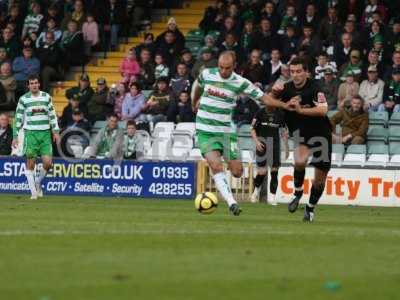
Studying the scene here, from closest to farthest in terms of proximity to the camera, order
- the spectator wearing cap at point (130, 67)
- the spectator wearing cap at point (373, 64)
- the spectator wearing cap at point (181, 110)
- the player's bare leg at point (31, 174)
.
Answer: the player's bare leg at point (31, 174), the spectator wearing cap at point (373, 64), the spectator wearing cap at point (181, 110), the spectator wearing cap at point (130, 67)

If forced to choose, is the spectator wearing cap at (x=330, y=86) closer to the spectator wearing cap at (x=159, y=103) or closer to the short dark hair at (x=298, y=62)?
the spectator wearing cap at (x=159, y=103)

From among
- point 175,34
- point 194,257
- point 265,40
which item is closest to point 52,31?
point 175,34

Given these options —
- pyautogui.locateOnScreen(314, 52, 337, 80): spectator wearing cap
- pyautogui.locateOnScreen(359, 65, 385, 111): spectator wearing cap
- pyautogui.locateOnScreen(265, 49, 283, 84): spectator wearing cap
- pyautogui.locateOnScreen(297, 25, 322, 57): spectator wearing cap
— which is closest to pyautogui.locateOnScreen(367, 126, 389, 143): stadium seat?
pyautogui.locateOnScreen(359, 65, 385, 111): spectator wearing cap

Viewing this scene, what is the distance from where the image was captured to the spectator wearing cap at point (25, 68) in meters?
31.8

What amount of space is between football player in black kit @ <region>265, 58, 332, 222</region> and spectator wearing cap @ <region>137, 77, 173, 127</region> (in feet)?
37.2

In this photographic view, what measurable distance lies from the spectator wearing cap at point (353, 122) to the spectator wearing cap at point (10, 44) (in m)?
9.74

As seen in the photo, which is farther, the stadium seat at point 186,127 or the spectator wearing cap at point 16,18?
the spectator wearing cap at point 16,18

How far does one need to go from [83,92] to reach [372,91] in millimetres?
7255

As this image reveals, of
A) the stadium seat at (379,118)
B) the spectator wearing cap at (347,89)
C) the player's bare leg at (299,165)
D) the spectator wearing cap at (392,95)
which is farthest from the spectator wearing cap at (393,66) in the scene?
the player's bare leg at (299,165)

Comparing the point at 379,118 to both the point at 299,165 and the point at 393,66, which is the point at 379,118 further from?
the point at 299,165

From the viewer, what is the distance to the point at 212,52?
96.2 feet

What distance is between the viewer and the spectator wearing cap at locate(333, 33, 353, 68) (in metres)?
27.6

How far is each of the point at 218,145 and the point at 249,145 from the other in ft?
33.2

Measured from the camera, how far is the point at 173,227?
49.1ft
